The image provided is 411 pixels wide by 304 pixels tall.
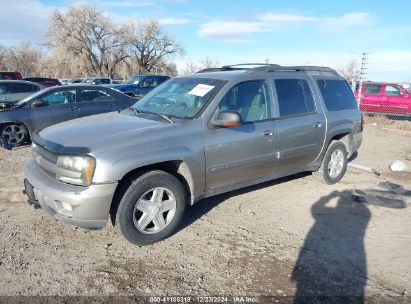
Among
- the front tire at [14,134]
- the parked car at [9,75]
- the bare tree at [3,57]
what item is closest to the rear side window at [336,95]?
the front tire at [14,134]

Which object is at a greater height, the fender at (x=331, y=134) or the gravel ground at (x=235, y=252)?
the fender at (x=331, y=134)

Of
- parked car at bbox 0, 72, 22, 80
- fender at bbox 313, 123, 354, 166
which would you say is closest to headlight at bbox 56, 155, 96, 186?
fender at bbox 313, 123, 354, 166

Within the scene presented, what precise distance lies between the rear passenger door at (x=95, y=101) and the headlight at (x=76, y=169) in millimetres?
5773

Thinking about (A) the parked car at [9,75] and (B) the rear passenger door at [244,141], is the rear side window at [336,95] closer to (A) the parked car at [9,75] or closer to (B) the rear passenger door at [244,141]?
(B) the rear passenger door at [244,141]

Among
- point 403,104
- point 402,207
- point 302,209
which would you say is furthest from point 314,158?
point 403,104

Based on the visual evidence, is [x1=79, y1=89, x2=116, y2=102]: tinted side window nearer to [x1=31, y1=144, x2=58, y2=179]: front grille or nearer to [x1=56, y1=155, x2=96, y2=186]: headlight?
[x1=31, y1=144, x2=58, y2=179]: front grille

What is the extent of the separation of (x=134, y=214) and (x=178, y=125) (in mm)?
1048

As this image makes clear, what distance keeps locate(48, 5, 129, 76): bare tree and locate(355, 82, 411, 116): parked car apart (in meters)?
40.3

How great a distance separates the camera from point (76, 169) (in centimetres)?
335

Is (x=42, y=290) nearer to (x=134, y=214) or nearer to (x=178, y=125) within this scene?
(x=134, y=214)

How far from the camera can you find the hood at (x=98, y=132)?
348 cm

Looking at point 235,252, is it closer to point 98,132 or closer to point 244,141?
point 244,141

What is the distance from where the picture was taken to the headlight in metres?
3.30

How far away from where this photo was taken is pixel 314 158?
5.56m
